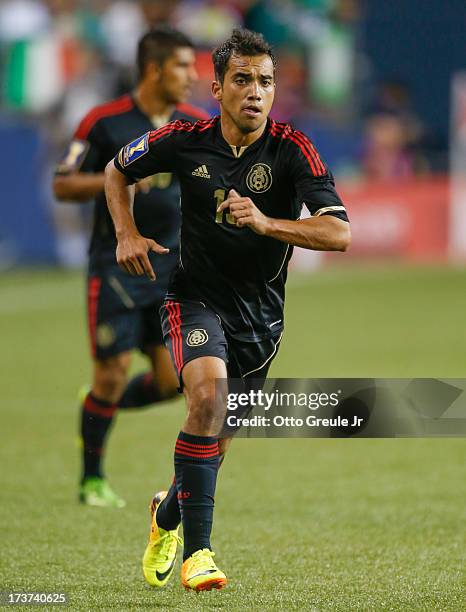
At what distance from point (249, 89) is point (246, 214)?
0.66 m

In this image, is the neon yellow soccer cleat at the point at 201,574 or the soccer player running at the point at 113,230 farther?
the soccer player running at the point at 113,230

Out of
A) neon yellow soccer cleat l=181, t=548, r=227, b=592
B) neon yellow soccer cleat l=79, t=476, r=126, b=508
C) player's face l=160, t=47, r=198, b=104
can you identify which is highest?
player's face l=160, t=47, r=198, b=104

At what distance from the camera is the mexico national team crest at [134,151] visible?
528 cm

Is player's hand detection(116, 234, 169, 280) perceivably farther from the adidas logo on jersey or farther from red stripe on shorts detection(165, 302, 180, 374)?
the adidas logo on jersey

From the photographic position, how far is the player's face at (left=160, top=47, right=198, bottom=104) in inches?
283

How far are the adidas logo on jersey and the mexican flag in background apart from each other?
1523 cm

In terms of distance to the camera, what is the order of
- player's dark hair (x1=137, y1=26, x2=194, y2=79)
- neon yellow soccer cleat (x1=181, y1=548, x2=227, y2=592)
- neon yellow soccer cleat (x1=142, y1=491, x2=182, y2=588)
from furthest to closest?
player's dark hair (x1=137, y1=26, x2=194, y2=79) < neon yellow soccer cleat (x1=142, y1=491, x2=182, y2=588) < neon yellow soccer cleat (x1=181, y1=548, x2=227, y2=592)

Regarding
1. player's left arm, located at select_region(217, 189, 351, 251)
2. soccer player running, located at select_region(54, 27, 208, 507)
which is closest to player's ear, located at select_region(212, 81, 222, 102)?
player's left arm, located at select_region(217, 189, 351, 251)

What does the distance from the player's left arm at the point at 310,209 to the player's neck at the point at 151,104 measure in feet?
7.36

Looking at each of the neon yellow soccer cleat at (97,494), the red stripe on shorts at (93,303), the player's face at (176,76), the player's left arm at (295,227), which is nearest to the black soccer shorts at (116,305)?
the red stripe on shorts at (93,303)

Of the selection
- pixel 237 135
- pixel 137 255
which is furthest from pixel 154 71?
pixel 137 255

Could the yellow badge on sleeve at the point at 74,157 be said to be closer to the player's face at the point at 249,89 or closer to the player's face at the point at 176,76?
the player's face at the point at 176,76

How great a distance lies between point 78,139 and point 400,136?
53.6 ft

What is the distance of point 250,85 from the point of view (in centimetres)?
505
